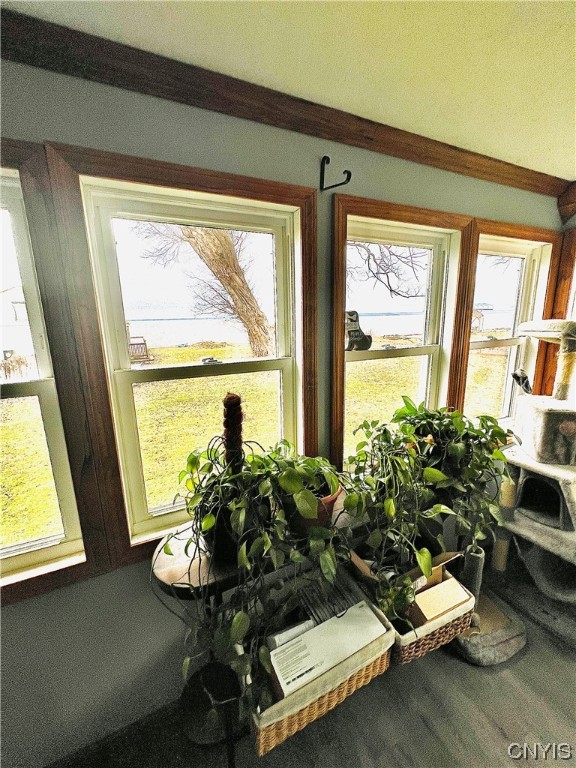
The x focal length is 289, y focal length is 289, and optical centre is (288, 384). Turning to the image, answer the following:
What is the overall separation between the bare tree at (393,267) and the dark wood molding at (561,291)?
0.96 metres

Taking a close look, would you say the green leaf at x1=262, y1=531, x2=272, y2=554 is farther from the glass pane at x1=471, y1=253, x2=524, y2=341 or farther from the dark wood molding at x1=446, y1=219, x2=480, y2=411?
the glass pane at x1=471, y1=253, x2=524, y2=341

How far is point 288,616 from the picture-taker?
100 centimetres

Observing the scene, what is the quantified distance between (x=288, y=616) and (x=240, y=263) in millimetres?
1257

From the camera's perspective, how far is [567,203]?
157 centimetres

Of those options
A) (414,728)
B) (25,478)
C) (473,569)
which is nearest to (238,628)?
(25,478)

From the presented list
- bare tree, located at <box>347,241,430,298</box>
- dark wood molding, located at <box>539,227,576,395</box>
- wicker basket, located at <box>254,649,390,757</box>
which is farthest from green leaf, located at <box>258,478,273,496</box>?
dark wood molding, located at <box>539,227,576,395</box>

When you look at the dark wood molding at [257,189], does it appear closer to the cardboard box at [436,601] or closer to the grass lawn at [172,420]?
the grass lawn at [172,420]

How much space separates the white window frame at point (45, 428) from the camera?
2.47 ft

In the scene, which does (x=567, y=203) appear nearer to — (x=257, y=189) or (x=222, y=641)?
(x=257, y=189)

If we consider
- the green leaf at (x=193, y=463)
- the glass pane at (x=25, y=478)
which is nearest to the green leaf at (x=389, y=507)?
the green leaf at (x=193, y=463)

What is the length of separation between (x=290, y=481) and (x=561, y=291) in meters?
2.05

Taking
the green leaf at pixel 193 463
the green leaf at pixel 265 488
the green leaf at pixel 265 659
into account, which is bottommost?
the green leaf at pixel 265 659

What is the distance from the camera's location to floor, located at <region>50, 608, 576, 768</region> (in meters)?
0.92

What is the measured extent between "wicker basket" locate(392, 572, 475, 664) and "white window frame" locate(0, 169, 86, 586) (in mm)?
1073
